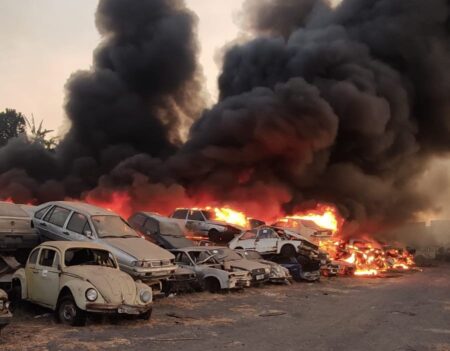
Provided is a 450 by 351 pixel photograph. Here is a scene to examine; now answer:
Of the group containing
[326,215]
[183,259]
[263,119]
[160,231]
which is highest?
[263,119]

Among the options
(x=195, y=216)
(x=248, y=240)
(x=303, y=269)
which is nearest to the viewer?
(x=303, y=269)

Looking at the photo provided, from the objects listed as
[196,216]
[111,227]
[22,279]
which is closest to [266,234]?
[196,216]

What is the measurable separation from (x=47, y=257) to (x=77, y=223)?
8.42ft

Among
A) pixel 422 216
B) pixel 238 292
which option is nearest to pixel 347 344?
pixel 238 292

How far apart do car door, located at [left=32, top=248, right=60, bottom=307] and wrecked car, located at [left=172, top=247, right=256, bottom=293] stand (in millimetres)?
4735

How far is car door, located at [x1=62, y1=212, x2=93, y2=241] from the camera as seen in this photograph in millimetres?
10406

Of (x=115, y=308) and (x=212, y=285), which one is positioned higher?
(x=212, y=285)

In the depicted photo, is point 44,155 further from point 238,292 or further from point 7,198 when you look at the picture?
point 238,292

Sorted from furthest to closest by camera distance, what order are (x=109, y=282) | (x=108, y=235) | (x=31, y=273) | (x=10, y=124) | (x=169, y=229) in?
(x=10, y=124)
(x=169, y=229)
(x=108, y=235)
(x=31, y=273)
(x=109, y=282)

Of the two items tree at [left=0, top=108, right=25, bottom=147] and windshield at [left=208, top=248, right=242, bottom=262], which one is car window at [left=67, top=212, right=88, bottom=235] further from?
tree at [left=0, top=108, right=25, bottom=147]

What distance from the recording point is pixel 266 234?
55.5 ft

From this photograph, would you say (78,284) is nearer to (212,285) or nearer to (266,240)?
Answer: (212,285)

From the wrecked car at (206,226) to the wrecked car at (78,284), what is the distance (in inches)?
397

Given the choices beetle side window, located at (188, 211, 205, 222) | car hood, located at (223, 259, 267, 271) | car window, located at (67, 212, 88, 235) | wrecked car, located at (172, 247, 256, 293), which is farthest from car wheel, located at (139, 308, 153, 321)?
beetle side window, located at (188, 211, 205, 222)
